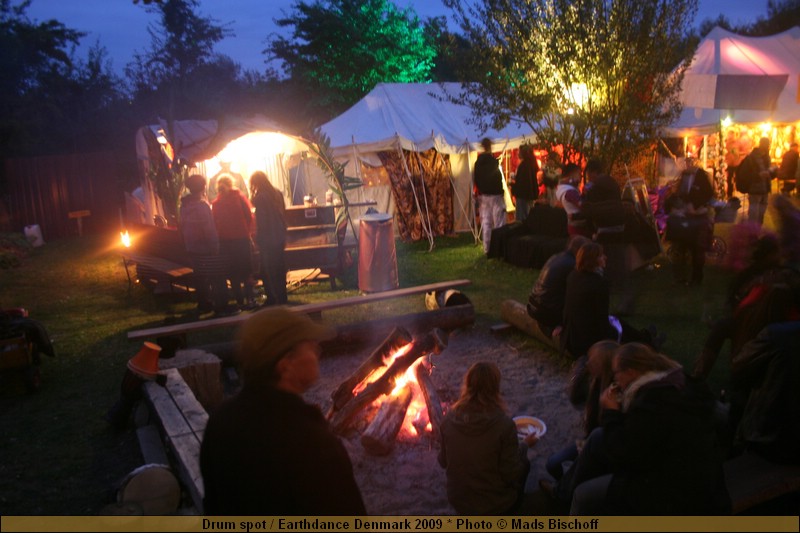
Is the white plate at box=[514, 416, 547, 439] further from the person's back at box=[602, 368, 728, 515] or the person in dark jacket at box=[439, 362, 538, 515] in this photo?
the person's back at box=[602, 368, 728, 515]

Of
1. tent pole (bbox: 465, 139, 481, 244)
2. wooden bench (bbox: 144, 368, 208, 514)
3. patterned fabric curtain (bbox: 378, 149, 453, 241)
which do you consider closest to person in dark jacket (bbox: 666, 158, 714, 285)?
tent pole (bbox: 465, 139, 481, 244)

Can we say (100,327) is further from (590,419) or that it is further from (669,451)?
(669,451)

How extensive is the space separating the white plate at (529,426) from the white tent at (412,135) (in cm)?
873

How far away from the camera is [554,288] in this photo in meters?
5.82

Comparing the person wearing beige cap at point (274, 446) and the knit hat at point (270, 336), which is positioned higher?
the knit hat at point (270, 336)

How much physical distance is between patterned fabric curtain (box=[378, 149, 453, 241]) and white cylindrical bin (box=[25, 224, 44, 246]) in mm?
10715

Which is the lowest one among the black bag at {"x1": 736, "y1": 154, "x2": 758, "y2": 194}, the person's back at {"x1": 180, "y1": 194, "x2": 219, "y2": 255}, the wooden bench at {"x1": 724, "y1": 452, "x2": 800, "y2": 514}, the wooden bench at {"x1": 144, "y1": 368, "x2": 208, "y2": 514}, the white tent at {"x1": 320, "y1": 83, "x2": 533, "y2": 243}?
the wooden bench at {"x1": 144, "y1": 368, "x2": 208, "y2": 514}

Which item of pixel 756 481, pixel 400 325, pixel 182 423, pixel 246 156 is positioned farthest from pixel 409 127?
pixel 756 481

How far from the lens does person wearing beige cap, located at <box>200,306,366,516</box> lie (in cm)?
184

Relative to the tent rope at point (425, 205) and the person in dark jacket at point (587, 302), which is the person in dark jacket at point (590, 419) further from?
the tent rope at point (425, 205)

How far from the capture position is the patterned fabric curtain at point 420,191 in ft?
44.2

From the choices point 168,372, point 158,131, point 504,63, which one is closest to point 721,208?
point 504,63

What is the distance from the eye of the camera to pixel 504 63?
413 inches

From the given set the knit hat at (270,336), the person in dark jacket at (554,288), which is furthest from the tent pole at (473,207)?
the knit hat at (270,336)
